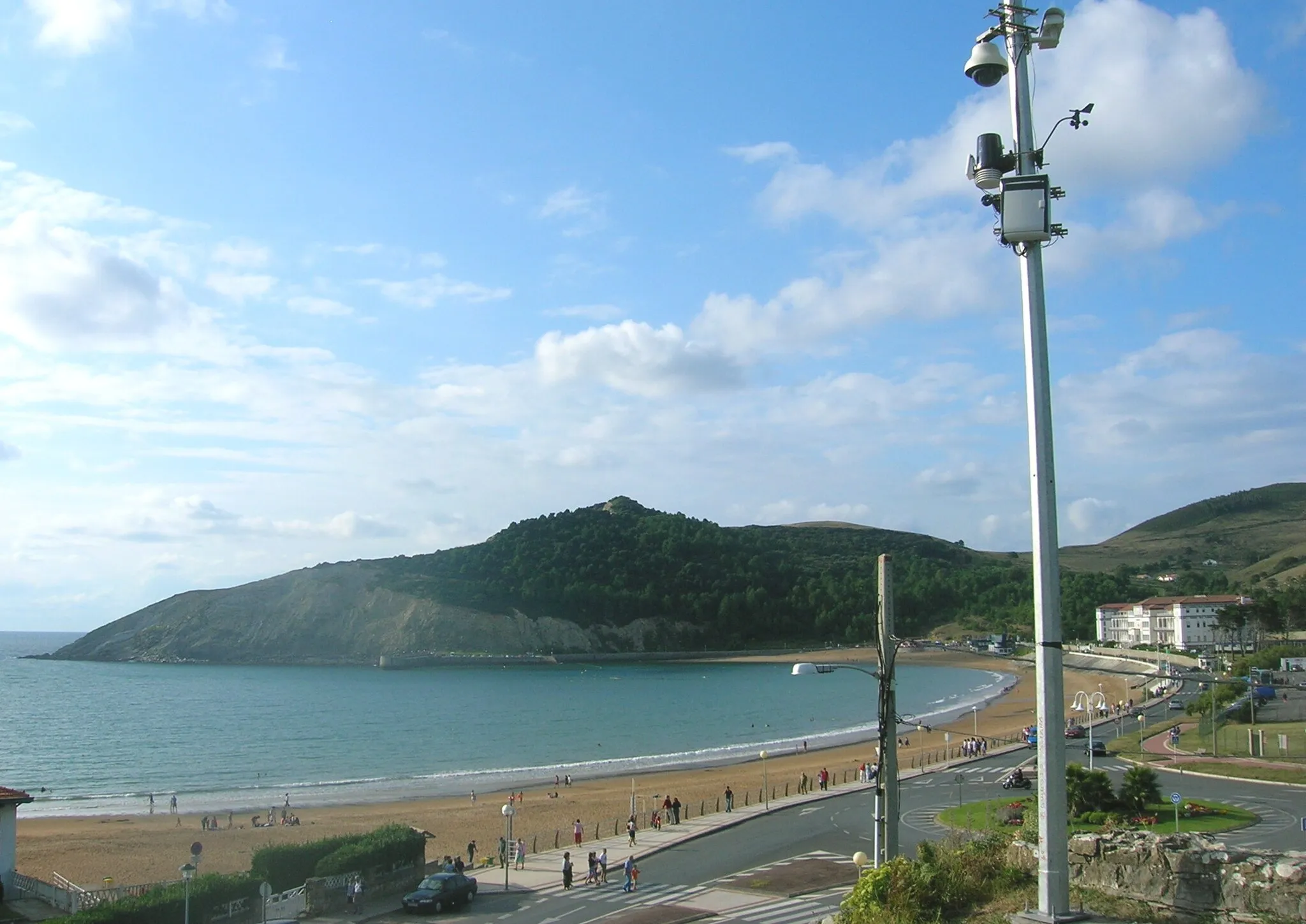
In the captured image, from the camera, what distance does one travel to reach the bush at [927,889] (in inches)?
399

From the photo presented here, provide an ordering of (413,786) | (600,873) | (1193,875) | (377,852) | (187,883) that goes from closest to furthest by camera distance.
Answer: (1193,875), (187,883), (377,852), (600,873), (413,786)

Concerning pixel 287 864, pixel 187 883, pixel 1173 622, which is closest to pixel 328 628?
pixel 1173 622

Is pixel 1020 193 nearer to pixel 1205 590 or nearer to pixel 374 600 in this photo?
pixel 374 600

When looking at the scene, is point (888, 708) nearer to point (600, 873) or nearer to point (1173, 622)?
point (600, 873)

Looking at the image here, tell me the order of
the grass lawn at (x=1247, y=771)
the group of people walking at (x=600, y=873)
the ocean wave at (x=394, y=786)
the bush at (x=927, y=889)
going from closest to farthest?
1. the bush at (x=927, y=889)
2. the group of people walking at (x=600, y=873)
3. the grass lawn at (x=1247, y=771)
4. the ocean wave at (x=394, y=786)

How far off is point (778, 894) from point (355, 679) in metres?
123

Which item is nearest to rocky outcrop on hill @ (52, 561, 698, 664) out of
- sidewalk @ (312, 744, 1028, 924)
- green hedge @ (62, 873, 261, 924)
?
sidewalk @ (312, 744, 1028, 924)

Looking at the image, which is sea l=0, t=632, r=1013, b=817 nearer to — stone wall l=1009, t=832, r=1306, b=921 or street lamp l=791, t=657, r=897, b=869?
street lamp l=791, t=657, r=897, b=869

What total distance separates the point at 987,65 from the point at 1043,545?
13.4 ft

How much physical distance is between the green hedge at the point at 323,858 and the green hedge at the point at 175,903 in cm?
134

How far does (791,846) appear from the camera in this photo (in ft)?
96.8

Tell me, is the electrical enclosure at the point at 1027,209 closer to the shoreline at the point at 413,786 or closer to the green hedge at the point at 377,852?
the green hedge at the point at 377,852

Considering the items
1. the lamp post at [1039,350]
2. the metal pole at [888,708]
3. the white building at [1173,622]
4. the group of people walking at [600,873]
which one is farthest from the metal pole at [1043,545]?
the white building at [1173,622]

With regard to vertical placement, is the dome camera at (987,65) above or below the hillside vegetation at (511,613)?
above
